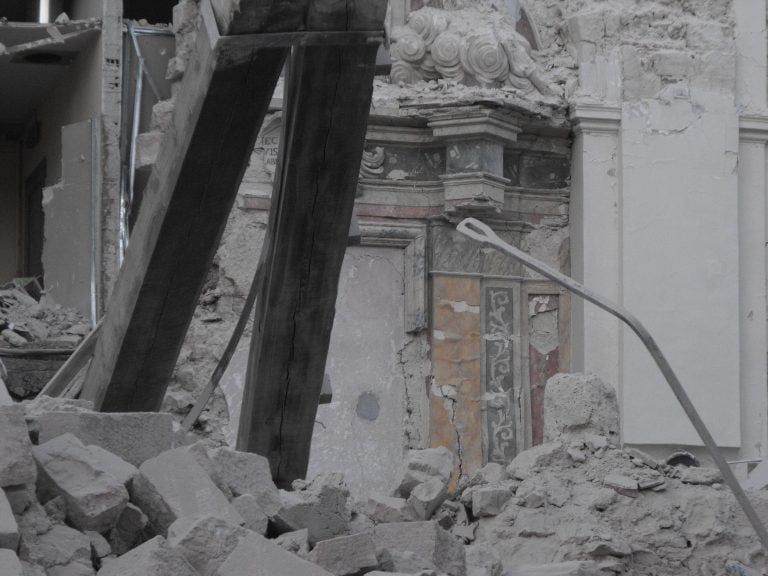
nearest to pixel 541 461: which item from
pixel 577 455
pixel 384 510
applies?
pixel 577 455

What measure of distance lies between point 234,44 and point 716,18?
7698mm

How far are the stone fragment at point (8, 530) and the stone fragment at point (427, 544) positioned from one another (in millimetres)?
1009

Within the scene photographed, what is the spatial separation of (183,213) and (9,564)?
3.26ft

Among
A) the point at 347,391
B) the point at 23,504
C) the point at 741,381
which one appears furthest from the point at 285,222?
the point at 741,381

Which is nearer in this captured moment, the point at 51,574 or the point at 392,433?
the point at 51,574

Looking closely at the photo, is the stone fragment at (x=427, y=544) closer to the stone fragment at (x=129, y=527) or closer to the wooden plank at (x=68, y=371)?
the stone fragment at (x=129, y=527)

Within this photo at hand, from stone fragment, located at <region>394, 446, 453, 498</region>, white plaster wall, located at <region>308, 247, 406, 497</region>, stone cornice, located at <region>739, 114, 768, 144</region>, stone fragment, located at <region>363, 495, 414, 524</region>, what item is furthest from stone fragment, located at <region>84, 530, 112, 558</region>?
stone cornice, located at <region>739, 114, 768, 144</region>

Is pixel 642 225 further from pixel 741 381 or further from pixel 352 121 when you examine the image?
pixel 352 121

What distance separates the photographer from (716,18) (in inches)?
398

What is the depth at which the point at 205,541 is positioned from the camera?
296 centimetres

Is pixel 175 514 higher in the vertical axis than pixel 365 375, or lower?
lower

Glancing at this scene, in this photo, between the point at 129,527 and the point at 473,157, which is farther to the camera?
the point at 473,157

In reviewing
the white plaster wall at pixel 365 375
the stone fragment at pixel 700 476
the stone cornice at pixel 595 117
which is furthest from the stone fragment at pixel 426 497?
the stone cornice at pixel 595 117

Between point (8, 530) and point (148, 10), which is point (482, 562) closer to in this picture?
point (8, 530)
